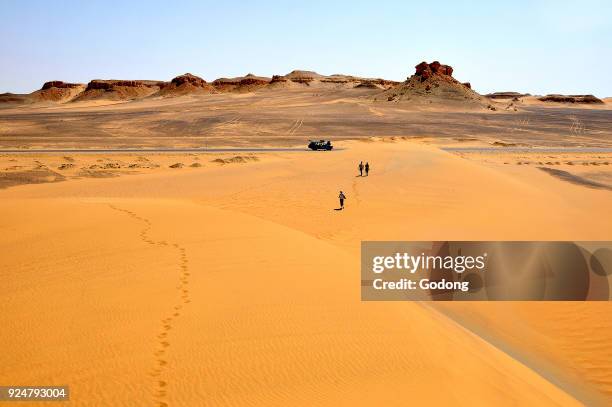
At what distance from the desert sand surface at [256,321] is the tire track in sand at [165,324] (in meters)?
0.03

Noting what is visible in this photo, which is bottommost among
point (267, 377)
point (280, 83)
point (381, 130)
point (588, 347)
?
point (588, 347)

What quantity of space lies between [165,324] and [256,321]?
144 centimetres

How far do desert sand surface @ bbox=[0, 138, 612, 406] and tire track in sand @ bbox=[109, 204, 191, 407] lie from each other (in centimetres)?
3

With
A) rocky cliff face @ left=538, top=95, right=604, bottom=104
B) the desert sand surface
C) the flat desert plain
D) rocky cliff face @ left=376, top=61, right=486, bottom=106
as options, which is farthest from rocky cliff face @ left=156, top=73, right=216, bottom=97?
the desert sand surface

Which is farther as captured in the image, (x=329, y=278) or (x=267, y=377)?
(x=329, y=278)

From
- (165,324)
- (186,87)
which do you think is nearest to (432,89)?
(186,87)

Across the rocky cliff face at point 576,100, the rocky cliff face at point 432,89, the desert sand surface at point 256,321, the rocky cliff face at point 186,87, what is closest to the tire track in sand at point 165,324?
the desert sand surface at point 256,321

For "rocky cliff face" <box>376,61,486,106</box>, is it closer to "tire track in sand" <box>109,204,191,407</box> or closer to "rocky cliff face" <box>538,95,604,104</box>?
"rocky cliff face" <box>538,95,604,104</box>

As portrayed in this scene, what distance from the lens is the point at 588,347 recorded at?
9.90 meters

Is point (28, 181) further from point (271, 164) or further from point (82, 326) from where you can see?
point (82, 326)

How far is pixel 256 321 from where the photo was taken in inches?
323

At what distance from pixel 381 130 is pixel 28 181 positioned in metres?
57.0

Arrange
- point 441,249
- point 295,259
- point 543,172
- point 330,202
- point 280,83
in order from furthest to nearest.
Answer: point 280,83 < point 543,172 < point 330,202 < point 441,249 < point 295,259

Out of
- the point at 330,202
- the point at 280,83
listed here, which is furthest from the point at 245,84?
the point at 330,202
